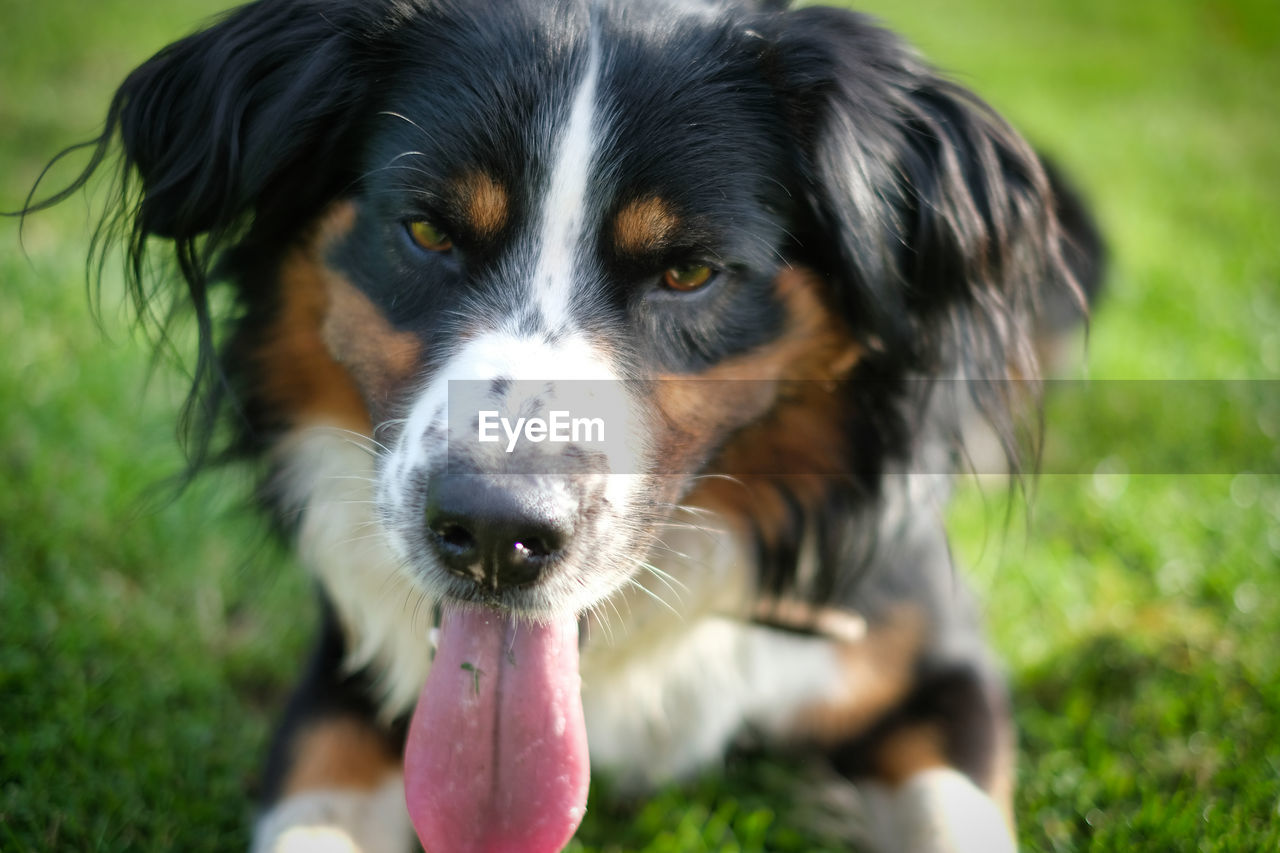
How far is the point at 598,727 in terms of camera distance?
7.89 feet

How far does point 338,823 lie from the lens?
6.89ft

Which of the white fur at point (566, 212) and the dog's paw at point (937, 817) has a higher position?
the white fur at point (566, 212)

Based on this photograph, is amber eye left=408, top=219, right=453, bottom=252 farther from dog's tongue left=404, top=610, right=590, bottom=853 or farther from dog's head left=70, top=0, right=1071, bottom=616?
dog's tongue left=404, top=610, right=590, bottom=853

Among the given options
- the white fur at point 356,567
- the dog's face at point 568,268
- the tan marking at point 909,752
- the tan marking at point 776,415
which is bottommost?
the tan marking at point 909,752

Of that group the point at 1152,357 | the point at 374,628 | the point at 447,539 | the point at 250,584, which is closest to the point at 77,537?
the point at 250,584

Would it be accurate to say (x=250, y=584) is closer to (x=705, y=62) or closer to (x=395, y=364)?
(x=395, y=364)

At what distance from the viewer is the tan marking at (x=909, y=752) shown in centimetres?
233

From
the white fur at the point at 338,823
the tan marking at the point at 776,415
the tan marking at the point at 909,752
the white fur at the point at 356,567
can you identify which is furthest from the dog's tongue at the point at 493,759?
the tan marking at the point at 909,752

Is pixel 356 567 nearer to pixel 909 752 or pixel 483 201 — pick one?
pixel 483 201

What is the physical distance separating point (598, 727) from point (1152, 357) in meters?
3.22

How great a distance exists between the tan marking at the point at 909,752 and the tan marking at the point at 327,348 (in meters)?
1.36

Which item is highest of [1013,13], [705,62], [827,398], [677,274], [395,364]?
[705,62]

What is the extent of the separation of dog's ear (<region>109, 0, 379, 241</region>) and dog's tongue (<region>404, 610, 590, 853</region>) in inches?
39.4

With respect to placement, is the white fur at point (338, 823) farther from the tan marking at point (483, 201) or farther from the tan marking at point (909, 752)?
the tan marking at point (483, 201)
